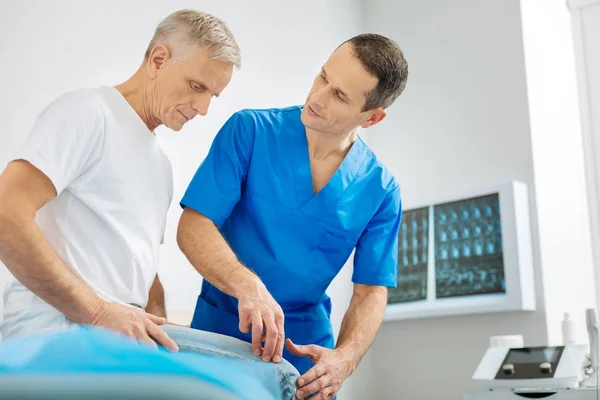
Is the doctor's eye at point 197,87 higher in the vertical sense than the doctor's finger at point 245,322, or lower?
higher

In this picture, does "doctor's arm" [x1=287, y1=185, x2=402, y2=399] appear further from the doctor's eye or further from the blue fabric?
the blue fabric

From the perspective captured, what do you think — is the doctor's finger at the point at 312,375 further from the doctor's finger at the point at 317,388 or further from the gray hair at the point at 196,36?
the gray hair at the point at 196,36

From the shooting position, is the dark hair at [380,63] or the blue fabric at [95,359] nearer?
the blue fabric at [95,359]

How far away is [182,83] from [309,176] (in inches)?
15.3

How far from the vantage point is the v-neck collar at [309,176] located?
161 centimetres

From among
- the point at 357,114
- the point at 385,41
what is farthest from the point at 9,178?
the point at 385,41

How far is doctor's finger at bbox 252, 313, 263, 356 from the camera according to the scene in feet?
3.28

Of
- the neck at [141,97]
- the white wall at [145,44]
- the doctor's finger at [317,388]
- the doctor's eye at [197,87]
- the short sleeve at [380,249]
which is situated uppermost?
the white wall at [145,44]

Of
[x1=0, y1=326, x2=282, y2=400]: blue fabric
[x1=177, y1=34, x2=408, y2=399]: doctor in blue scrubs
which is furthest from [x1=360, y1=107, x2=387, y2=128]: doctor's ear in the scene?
[x1=0, y1=326, x2=282, y2=400]: blue fabric

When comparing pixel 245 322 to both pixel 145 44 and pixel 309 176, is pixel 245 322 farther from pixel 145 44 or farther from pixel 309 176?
pixel 145 44

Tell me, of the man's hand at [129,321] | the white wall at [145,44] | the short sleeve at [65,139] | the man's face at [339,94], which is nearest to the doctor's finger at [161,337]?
the man's hand at [129,321]

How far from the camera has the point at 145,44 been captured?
95.5 inches

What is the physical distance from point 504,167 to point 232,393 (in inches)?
100

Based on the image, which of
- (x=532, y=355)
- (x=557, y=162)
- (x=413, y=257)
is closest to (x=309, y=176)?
(x=532, y=355)
